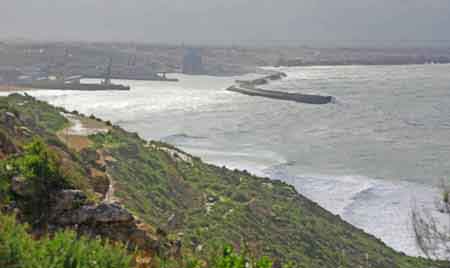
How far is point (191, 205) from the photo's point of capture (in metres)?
9.23

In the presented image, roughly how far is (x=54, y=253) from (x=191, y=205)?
6535 mm

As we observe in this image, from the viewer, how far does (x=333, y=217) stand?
35.8 feet

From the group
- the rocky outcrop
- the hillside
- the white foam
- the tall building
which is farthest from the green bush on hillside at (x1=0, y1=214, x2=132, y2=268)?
the tall building

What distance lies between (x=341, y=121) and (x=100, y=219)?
24.6m

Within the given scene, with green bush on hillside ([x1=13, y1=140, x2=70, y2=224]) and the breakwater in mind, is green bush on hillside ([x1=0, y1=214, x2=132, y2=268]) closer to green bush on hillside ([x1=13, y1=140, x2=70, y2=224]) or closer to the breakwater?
green bush on hillside ([x1=13, y1=140, x2=70, y2=224])

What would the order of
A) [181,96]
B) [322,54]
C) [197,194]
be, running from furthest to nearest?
1. [322,54]
2. [181,96]
3. [197,194]

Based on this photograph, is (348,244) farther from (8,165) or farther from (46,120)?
(46,120)

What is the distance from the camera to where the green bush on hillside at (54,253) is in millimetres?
2592

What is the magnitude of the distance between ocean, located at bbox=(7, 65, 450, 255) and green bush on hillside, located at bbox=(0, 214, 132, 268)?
8.33 meters

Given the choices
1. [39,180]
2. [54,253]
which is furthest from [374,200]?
[54,253]

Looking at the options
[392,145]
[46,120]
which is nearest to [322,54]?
[392,145]

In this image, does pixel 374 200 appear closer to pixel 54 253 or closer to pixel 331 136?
pixel 331 136

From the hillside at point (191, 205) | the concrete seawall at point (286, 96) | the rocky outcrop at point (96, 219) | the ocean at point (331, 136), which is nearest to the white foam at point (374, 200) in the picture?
the ocean at point (331, 136)

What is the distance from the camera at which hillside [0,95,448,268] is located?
5.42m
